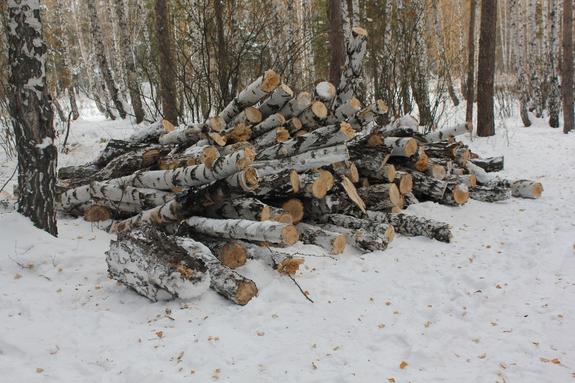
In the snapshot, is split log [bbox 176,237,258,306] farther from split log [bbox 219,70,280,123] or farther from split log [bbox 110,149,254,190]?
split log [bbox 219,70,280,123]

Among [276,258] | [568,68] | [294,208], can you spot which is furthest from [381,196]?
[568,68]

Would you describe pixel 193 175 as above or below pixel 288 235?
above

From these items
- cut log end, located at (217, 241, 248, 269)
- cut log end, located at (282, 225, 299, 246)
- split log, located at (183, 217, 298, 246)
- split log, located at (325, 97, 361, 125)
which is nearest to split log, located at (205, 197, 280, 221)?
split log, located at (183, 217, 298, 246)

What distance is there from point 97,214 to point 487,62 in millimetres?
9487

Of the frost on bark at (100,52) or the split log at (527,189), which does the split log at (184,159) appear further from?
the frost on bark at (100,52)

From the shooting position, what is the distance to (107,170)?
5.89 m

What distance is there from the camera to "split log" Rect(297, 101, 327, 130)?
5492mm

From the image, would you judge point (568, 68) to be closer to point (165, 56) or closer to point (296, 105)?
point (296, 105)

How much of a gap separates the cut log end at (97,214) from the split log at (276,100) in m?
2.26

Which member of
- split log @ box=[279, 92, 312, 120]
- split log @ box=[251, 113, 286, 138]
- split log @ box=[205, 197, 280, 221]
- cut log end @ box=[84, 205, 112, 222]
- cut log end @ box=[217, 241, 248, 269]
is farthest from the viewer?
split log @ box=[251, 113, 286, 138]

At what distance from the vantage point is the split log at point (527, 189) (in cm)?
664

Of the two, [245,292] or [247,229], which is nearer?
[245,292]

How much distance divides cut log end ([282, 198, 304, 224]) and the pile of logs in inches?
0.5

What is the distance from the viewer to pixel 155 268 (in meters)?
3.46
